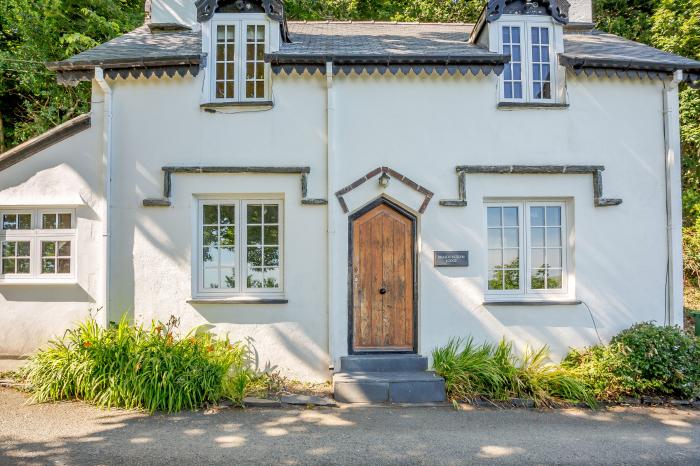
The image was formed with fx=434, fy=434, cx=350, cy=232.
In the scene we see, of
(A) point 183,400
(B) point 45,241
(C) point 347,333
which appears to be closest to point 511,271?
(C) point 347,333

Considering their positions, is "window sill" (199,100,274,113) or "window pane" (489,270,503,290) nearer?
"window sill" (199,100,274,113)

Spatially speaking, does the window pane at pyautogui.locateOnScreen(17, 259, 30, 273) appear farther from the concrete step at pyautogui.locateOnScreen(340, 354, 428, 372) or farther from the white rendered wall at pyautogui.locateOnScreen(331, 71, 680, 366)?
the concrete step at pyautogui.locateOnScreen(340, 354, 428, 372)

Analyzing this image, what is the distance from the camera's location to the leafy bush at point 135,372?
5.71m

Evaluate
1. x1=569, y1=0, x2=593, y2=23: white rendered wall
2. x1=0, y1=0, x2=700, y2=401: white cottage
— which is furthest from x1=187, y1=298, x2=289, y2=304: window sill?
x1=569, y1=0, x2=593, y2=23: white rendered wall

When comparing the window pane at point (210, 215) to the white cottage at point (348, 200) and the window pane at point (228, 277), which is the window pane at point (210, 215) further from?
the window pane at point (228, 277)

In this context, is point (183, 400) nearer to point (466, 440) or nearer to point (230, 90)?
point (466, 440)

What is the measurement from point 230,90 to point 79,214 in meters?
3.15

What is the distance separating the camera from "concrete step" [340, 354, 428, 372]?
6.62 m

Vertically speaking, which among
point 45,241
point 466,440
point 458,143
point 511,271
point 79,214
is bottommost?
point 466,440

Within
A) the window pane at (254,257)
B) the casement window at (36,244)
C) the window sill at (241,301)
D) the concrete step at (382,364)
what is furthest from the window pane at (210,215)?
the concrete step at (382,364)

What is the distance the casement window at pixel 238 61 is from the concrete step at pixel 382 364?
4.52 m

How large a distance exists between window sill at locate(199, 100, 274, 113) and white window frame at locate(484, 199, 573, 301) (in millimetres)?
3910

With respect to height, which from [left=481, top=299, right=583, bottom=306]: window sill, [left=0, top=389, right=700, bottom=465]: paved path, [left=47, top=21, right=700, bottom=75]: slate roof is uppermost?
[left=47, top=21, right=700, bottom=75]: slate roof

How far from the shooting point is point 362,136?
7.03 metres
